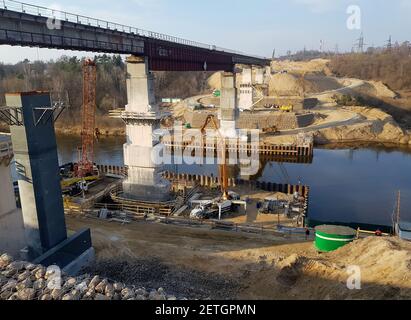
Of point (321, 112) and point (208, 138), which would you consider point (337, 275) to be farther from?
point (321, 112)

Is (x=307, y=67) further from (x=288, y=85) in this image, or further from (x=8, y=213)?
(x=8, y=213)

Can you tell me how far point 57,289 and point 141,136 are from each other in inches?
813

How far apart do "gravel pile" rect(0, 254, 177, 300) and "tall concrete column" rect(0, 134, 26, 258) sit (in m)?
9.53

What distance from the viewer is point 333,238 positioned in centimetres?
2092

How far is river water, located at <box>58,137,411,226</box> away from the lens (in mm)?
33344

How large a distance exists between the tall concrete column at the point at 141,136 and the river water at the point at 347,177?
14074 millimetres

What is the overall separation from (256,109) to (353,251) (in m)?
60.1

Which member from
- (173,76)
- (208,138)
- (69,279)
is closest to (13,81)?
(173,76)

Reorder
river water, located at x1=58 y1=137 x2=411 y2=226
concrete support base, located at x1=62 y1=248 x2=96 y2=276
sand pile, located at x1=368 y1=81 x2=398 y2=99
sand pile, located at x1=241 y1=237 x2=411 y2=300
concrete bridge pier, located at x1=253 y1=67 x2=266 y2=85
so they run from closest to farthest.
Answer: sand pile, located at x1=241 y1=237 x2=411 y2=300
concrete support base, located at x1=62 y1=248 x2=96 y2=276
river water, located at x1=58 y1=137 x2=411 y2=226
concrete bridge pier, located at x1=253 y1=67 x2=266 y2=85
sand pile, located at x1=368 y1=81 x2=398 y2=99

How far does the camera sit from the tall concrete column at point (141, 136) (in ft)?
101

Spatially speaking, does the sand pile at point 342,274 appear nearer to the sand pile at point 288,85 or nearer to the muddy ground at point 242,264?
the muddy ground at point 242,264

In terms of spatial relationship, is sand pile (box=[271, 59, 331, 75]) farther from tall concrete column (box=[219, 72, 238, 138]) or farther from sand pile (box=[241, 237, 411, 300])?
sand pile (box=[241, 237, 411, 300])

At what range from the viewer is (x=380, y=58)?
13188cm

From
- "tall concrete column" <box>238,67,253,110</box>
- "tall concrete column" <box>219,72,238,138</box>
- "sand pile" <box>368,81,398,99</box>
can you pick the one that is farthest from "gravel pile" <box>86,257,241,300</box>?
"sand pile" <box>368,81,398,99</box>
